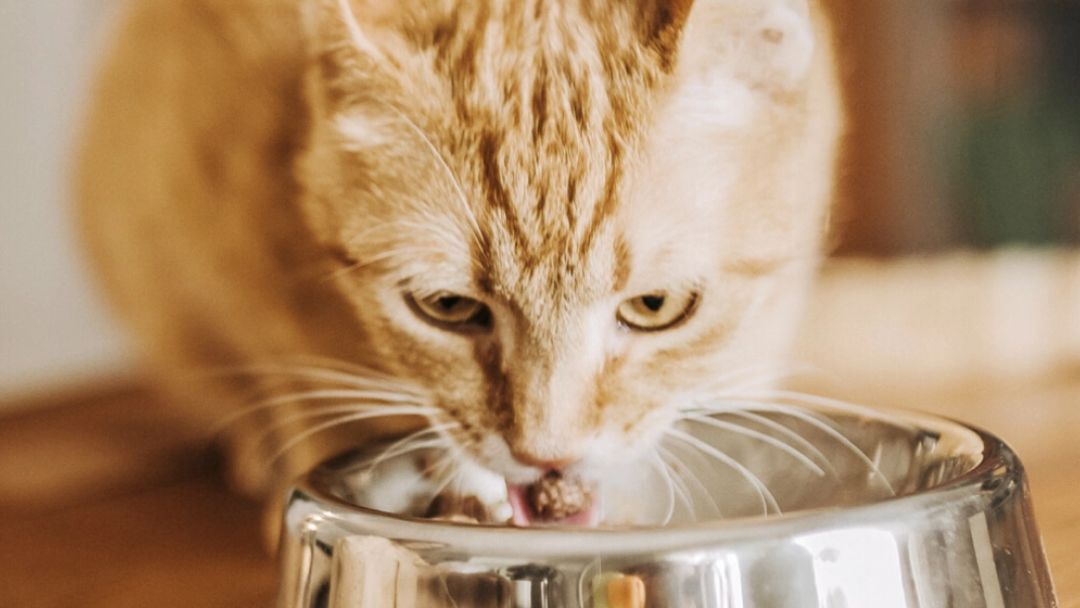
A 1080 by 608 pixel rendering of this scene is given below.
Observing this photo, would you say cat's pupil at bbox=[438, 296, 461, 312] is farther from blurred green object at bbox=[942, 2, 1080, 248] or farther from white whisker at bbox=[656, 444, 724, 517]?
blurred green object at bbox=[942, 2, 1080, 248]

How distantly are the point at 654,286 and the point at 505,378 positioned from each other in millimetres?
120

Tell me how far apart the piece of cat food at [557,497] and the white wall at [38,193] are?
1.29m

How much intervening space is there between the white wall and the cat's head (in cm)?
115

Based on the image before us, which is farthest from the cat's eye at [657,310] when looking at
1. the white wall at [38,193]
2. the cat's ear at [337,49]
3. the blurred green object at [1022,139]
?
the white wall at [38,193]

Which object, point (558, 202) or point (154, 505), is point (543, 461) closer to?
point (558, 202)

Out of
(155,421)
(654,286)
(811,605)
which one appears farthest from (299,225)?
(155,421)

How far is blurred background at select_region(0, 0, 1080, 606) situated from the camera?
1.30 m

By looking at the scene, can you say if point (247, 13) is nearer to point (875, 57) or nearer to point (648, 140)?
point (648, 140)

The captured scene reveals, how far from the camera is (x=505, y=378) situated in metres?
0.75

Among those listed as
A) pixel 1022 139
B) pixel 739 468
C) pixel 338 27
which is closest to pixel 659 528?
pixel 739 468

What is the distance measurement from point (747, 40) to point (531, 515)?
1.14 ft

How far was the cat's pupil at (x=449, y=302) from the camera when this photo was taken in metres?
0.78

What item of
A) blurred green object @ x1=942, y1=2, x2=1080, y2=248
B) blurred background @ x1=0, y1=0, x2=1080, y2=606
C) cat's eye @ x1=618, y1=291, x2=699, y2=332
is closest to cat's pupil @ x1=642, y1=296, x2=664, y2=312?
cat's eye @ x1=618, y1=291, x2=699, y2=332

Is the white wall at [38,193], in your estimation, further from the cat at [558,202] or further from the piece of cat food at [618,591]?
the piece of cat food at [618,591]
